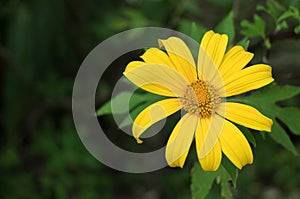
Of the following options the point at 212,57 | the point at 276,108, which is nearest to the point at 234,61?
the point at 212,57

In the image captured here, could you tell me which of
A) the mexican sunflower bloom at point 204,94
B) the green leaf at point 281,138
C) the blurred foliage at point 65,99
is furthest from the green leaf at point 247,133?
the blurred foliage at point 65,99

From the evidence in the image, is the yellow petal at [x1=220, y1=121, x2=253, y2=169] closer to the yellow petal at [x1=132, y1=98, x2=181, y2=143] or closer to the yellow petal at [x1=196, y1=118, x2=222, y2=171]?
the yellow petal at [x1=196, y1=118, x2=222, y2=171]

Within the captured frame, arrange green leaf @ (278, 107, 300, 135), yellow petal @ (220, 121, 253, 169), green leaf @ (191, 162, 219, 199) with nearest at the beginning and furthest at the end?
yellow petal @ (220, 121, 253, 169) → green leaf @ (191, 162, 219, 199) → green leaf @ (278, 107, 300, 135)

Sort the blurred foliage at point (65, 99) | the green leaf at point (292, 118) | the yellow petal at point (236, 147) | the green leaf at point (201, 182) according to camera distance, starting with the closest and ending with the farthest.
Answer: the yellow petal at point (236, 147)
the green leaf at point (201, 182)
the green leaf at point (292, 118)
the blurred foliage at point (65, 99)

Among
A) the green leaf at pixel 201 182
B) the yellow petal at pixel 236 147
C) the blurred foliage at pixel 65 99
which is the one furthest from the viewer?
the blurred foliage at pixel 65 99

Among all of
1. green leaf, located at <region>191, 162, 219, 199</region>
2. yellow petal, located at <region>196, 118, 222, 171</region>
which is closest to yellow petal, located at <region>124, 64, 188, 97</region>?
yellow petal, located at <region>196, 118, 222, 171</region>

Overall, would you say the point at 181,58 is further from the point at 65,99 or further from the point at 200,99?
the point at 65,99

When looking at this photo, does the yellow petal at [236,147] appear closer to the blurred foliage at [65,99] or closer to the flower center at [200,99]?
the flower center at [200,99]

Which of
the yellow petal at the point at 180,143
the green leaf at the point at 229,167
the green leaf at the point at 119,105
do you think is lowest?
the green leaf at the point at 229,167
